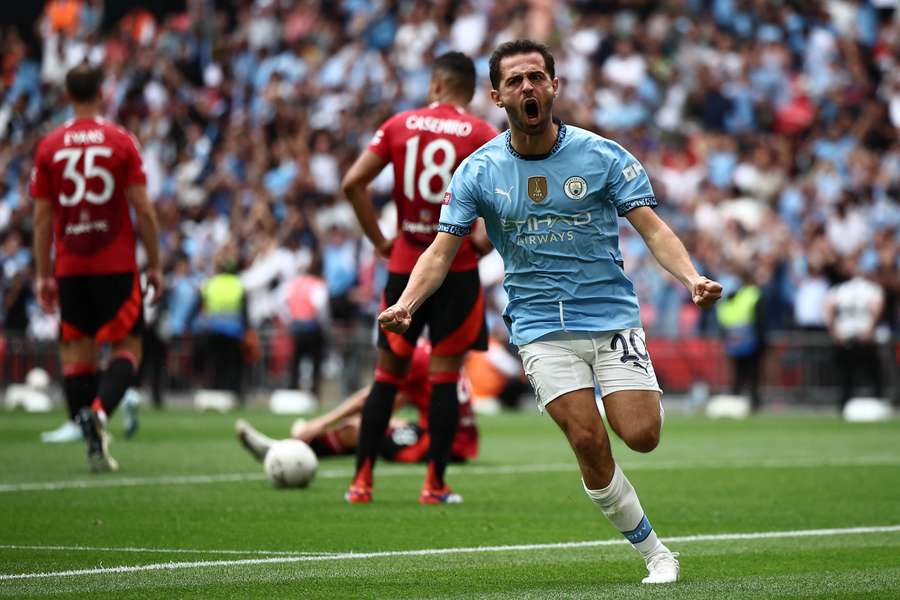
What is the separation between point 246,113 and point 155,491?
2021 cm

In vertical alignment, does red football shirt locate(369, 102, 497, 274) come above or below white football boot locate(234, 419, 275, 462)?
above

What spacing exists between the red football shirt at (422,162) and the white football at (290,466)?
165cm

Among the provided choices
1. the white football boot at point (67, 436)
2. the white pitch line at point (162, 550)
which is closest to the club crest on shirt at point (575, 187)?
the white pitch line at point (162, 550)

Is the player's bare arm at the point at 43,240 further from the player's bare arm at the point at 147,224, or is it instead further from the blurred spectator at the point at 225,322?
the blurred spectator at the point at 225,322

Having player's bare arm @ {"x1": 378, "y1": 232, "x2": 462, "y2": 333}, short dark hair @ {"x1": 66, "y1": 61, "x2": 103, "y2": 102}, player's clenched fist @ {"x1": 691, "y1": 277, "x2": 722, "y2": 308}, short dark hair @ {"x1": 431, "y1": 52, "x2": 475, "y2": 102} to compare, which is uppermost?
short dark hair @ {"x1": 66, "y1": 61, "x2": 103, "y2": 102}

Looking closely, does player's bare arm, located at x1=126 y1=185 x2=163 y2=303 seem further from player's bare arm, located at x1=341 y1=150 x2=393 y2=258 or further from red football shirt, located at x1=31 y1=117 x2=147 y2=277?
player's bare arm, located at x1=341 y1=150 x2=393 y2=258

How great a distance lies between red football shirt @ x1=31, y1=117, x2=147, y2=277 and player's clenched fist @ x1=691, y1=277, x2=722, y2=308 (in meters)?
6.46

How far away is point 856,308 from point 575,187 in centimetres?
1682

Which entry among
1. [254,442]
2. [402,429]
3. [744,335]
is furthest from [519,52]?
[744,335]

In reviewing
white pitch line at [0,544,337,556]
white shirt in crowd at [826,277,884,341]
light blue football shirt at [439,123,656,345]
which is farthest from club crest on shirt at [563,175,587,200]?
white shirt in crowd at [826,277,884,341]

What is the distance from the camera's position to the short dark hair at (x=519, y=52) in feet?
22.6

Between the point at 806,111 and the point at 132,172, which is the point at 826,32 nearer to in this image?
the point at 806,111

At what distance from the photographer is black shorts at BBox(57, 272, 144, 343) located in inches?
472

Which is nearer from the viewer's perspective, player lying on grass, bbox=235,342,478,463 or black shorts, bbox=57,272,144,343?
black shorts, bbox=57,272,144,343
